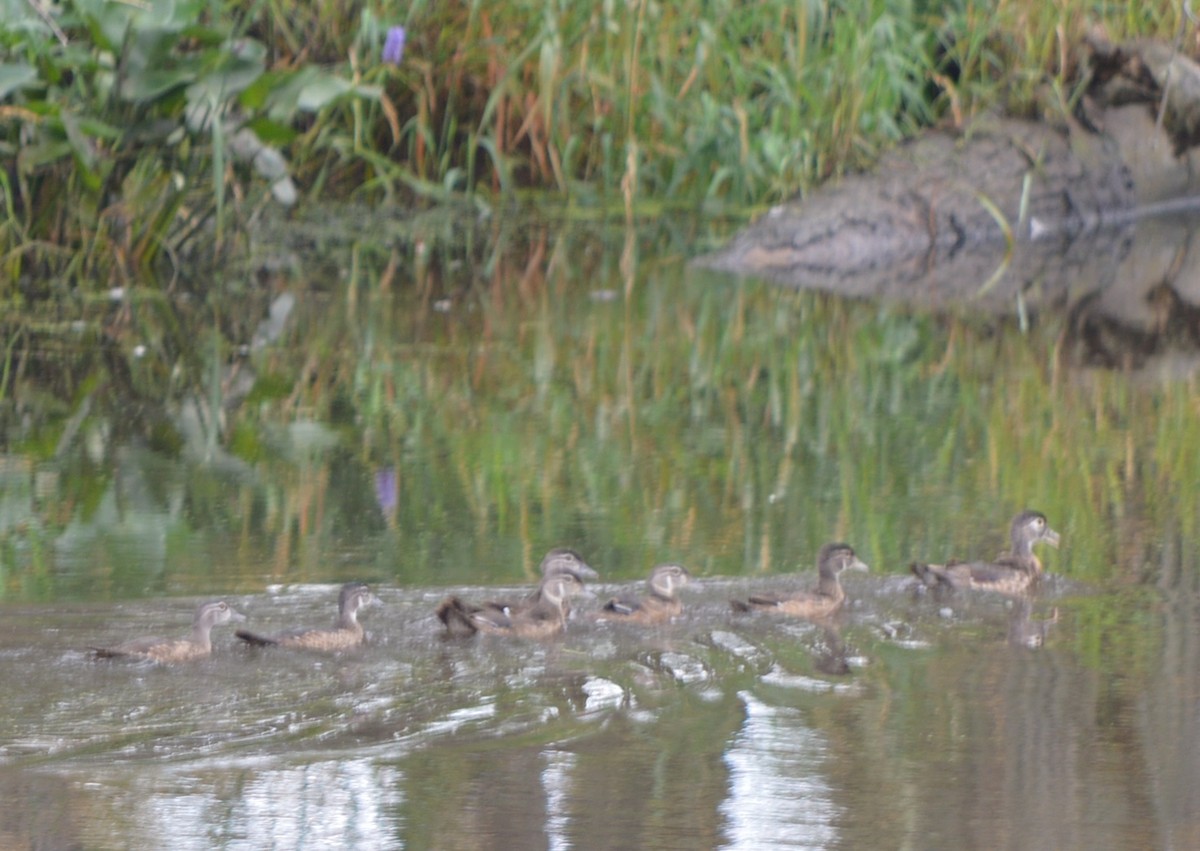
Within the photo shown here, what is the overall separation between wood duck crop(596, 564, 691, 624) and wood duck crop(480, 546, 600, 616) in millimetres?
113

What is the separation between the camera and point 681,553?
598cm

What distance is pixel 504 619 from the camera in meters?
5.06

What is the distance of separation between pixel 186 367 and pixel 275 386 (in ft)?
1.85

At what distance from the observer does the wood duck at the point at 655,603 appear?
5.23 meters

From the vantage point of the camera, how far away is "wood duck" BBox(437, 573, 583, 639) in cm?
507

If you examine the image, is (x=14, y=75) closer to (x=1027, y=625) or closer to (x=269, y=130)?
(x=269, y=130)

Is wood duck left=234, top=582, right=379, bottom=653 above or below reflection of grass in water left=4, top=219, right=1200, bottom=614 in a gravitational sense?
below

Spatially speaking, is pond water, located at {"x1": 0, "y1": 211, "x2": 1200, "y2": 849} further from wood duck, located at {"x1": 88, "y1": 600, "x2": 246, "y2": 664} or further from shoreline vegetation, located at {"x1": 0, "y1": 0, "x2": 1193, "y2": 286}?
shoreline vegetation, located at {"x1": 0, "y1": 0, "x2": 1193, "y2": 286}

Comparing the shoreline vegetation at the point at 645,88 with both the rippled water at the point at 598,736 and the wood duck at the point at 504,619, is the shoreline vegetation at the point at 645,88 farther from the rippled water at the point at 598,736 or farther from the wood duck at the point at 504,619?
the rippled water at the point at 598,736

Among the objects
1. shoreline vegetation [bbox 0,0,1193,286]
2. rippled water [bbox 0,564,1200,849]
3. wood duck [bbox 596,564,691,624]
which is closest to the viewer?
rippled water [bbox 0,564,1200,849]

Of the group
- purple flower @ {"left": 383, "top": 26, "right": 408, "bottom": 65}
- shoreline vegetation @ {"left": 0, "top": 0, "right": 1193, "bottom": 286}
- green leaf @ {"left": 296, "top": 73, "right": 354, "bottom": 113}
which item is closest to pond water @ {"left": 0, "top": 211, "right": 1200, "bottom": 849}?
green leaf @ {"left": 296, "top": 73, "right": 354, "bottom": 113}

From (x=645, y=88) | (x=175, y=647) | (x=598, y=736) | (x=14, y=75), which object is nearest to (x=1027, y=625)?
(x=598, y=736)

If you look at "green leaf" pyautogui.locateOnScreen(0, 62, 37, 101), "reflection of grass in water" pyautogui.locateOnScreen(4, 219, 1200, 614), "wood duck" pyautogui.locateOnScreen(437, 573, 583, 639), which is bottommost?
"wood duck" pyautogui.locateOnScreen(437, 573, 583, 639)

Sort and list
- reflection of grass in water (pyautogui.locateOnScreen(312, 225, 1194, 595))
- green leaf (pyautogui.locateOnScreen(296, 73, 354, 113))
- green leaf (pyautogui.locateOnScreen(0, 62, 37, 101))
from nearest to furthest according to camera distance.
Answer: reflection of grass in water (pyautogui.locateOnScreen(312, 225, 1194, 595)) → green leaf (pyautogui.locateOnScreen(0, 62, 37, 101)) → green leaf (pyautogui.locateOnScreen(296, 73, 354, 113))
